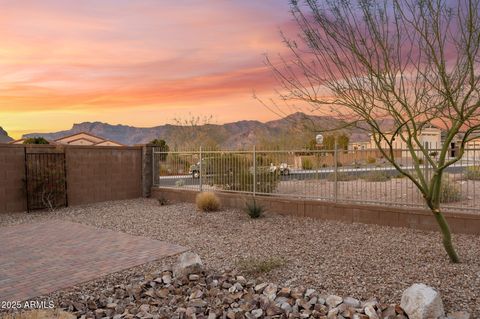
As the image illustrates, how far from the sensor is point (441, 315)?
14.7ft

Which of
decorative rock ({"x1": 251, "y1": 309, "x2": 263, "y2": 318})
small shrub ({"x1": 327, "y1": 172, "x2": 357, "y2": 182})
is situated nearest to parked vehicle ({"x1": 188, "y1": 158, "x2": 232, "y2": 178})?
small shrub ({"x1": 327, "y1": 172, "x2": 357, "y2": 182})

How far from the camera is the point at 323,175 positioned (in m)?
11.5

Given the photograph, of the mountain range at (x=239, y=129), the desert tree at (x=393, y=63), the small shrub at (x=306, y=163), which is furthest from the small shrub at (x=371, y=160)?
the desert tree at (x=393, y=63)

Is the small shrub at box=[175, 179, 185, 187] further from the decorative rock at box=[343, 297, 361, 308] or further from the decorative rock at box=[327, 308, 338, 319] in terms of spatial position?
the decorative rock at box=[327, 308, 338, 319]

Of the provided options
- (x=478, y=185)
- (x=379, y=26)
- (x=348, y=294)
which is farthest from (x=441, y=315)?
(x=478, y=185)

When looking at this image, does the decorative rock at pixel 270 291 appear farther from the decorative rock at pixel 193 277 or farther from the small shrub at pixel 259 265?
the decorative rock at pixel 193 277

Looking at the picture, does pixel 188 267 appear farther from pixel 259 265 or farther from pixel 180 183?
pixel 180 183

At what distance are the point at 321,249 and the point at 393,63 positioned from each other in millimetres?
3546

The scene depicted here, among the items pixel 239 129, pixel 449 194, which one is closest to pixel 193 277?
pixel 449 194

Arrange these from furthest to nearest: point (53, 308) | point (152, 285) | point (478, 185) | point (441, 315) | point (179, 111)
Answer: point (179, 111) < point (478, 185) < point (152, 285) < point (53, 308) < point (441, 315)

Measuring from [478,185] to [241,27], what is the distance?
9357 millimetres

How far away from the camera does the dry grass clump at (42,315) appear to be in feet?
15.9

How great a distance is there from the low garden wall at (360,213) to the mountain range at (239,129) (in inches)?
76.3

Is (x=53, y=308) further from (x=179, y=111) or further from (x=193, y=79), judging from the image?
(x=179, y=111)
